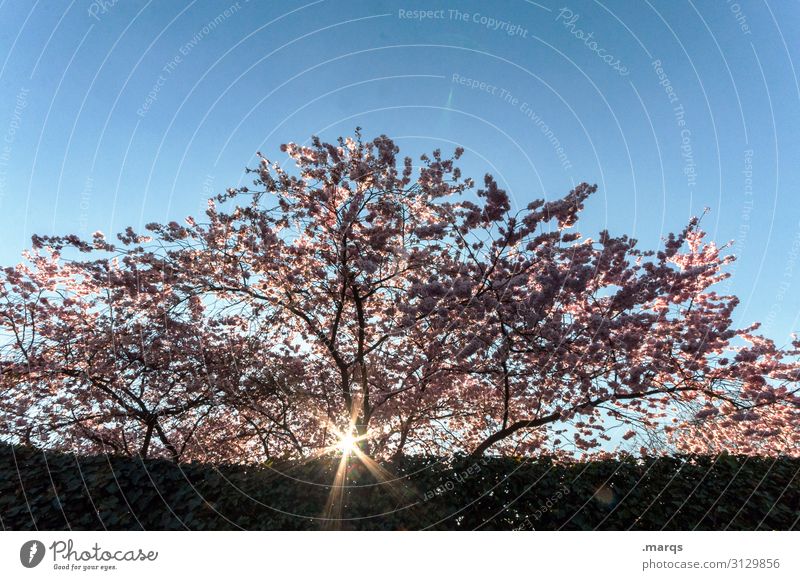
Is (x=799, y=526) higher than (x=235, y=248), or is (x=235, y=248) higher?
(x=235, y=248)

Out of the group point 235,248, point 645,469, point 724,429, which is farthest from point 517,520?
point 235,248

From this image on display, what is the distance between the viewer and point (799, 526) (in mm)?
7352

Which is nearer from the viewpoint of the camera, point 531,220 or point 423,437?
point 531,220

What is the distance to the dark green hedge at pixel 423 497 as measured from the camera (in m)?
7.09

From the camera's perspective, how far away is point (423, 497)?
7.14 metres

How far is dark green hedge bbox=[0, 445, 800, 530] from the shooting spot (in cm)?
709

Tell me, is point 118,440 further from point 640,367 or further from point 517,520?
point 640,367

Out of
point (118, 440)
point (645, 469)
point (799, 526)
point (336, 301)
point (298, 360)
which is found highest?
point (336, 301)

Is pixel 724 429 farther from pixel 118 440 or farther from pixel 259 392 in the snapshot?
pixel 118 440

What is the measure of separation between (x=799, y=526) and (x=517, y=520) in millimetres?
4881

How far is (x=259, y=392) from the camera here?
12.3 meters
